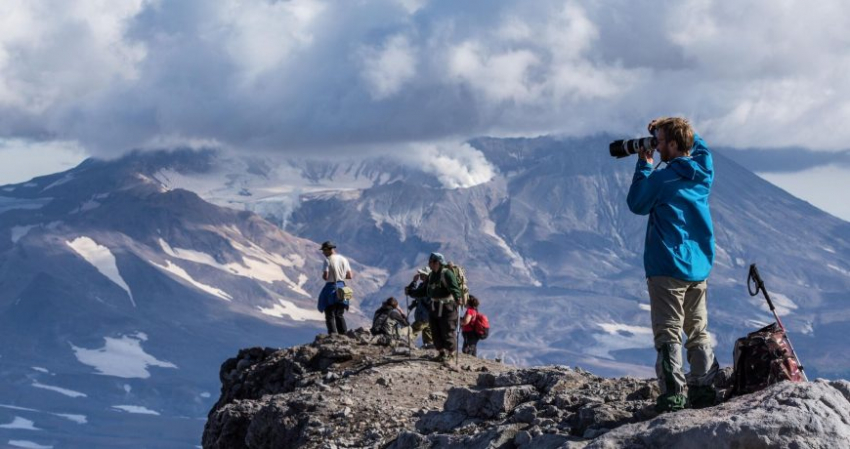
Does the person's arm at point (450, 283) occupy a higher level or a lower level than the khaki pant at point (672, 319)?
higher

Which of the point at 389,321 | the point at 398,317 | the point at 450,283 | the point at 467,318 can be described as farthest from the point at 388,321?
the point at 450,283

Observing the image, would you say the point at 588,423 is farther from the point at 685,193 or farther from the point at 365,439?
the point at 365,439

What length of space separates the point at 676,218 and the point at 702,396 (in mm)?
1373

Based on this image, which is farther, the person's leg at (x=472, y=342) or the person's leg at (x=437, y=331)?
the person's leg at (x=472, y=342)

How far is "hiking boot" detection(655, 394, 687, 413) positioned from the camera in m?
12.0

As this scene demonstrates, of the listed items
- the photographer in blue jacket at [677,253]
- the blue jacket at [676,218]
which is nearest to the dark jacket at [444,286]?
the photographer in blue jacket at [677,253]

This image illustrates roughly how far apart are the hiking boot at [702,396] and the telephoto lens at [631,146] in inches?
73.9

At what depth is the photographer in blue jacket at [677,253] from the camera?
1211cm

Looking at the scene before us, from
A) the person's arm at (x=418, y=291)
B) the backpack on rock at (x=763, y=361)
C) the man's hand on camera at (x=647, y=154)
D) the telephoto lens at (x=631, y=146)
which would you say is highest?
the person's arm at (x=418, y=291)

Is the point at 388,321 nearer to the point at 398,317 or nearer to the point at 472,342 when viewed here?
the point at 398,317

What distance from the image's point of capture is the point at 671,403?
474 inches

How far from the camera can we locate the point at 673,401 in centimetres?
1206

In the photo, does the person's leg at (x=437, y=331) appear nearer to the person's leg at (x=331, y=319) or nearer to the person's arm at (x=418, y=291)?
the person's arm at (x=418, y=291)

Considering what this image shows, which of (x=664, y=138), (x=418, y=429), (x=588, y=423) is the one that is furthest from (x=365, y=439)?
(x=664, y=138)
